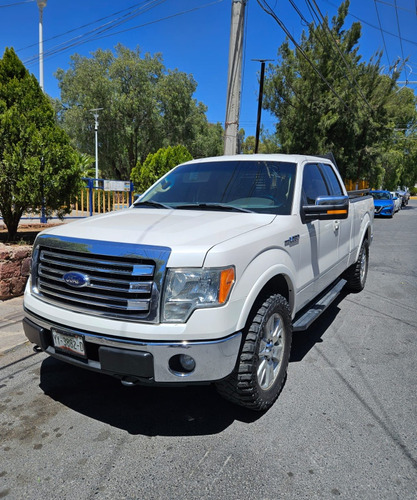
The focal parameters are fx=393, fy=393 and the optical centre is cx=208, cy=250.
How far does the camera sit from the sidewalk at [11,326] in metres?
4.09

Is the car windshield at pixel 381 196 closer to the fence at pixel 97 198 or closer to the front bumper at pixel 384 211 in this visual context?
the front bumper at pixel 384 211

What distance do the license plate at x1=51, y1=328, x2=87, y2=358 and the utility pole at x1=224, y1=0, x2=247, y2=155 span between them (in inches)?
266

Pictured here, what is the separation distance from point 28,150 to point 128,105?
27963mm

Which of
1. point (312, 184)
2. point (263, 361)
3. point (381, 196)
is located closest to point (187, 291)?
point (263, 361)

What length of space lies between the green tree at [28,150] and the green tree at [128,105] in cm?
2696

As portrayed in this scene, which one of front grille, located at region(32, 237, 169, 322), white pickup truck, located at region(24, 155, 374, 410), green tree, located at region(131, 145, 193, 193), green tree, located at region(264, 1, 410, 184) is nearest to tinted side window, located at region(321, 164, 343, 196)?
white pickup truck, located at region(24, 155, 374, 410)

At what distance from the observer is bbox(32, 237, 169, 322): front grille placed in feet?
7.79

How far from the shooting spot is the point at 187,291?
7.74 ft

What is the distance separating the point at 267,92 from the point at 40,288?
24.2 metres

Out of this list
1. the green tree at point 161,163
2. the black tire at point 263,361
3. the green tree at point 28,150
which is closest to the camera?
the black tire at point 263,361

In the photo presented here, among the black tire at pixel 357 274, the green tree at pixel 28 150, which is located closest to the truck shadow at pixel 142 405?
the black tire at pixel 357 274

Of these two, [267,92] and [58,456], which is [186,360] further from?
[267,92]

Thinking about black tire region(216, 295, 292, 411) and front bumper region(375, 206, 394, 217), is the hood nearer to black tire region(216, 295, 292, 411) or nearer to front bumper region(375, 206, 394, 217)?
black tire region(216, 295, 292, 411)

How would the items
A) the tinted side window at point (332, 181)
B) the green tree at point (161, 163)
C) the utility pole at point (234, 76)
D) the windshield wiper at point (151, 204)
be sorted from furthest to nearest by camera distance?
the green tree at point (161, 163) → the utility pole at point (234, 76) → the tinted side window at point (332, 181) → the windshield wiper at point (151, 204)
